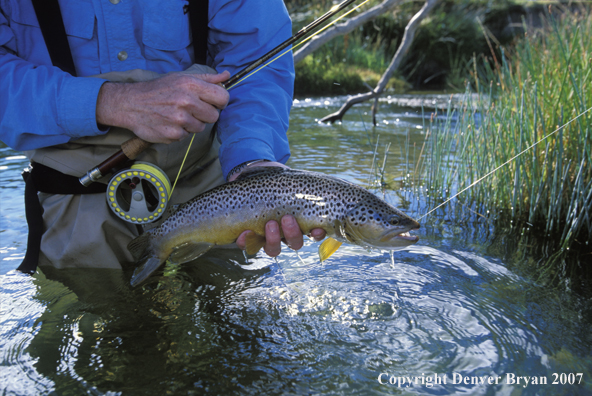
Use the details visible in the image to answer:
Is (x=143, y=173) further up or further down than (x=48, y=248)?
further up

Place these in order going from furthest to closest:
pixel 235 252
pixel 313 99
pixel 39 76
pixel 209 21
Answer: pixel 313 99
pixel 235 252
pixel 209 21
pixel 39 76

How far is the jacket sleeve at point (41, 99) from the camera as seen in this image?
2166 millimetres

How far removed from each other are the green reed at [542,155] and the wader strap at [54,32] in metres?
2.91

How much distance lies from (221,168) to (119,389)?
1258 mm

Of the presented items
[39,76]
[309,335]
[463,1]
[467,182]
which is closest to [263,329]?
[309,335]

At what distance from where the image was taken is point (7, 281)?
2.86 metres

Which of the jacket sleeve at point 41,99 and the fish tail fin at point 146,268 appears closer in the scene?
the jacket sleeve at point 41,99

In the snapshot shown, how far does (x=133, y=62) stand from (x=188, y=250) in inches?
38.4

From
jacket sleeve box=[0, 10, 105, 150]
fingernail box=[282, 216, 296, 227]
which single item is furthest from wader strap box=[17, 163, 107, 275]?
fingernail box=[282, 216, 296, 227]

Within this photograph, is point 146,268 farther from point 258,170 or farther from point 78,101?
point 78,101

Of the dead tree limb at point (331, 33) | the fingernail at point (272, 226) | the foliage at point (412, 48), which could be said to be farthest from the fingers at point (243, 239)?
the foliage at point (412, 48)

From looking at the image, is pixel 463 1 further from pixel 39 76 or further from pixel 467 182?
pixel 39 76

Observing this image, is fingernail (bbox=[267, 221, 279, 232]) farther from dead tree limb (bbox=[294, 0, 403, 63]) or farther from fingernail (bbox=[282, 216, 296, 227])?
dead tree limb (bbox=[294, 0, 403, 63])

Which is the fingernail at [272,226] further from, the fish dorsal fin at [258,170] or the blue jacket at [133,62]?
the blue jacket at [133,62]
